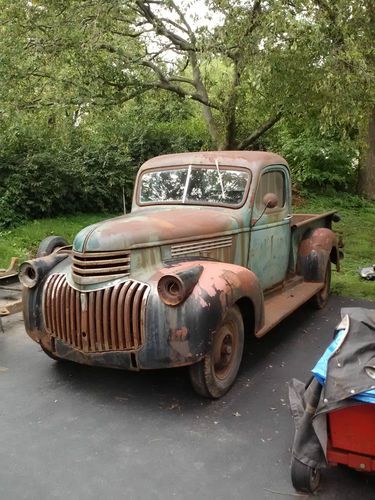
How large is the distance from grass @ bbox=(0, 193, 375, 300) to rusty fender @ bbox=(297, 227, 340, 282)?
1.08m

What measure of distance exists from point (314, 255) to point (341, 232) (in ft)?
17.0

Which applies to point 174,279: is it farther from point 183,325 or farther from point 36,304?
point 36,304

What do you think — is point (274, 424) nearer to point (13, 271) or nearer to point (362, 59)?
point (13, 271)

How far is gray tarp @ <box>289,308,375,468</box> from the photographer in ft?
8.66

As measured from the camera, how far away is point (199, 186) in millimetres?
5281

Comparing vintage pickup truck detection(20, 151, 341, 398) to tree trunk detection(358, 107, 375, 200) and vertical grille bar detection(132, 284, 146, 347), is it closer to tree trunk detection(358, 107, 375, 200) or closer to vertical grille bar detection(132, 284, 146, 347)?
vertical grille bar detection(132, 284, 146, 347)

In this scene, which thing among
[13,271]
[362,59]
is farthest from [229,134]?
[13,271]

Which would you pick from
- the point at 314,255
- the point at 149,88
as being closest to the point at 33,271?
the point at 314,255

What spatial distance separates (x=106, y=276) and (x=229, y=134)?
1001 cm

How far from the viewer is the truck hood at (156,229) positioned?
3.94 metres

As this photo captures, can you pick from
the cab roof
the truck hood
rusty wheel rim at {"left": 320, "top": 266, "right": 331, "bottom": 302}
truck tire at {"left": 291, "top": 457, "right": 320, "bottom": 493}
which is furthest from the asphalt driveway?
the cab roof

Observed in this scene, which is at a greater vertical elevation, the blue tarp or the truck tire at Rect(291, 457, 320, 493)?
the blue tarp

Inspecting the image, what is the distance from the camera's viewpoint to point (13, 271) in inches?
223

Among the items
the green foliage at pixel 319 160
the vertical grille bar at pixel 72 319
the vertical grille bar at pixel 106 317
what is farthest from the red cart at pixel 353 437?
the green foliage at pixel 319 160
